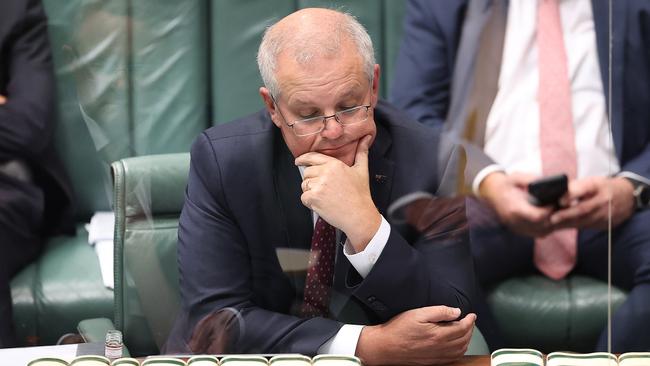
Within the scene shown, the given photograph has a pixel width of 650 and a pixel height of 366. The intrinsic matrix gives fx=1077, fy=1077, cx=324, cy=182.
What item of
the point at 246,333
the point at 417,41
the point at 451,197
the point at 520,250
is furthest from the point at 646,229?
the point at 246,333

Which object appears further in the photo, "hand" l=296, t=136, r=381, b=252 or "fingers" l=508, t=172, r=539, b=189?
"fingers" l=508, t=172, r=539, b=189

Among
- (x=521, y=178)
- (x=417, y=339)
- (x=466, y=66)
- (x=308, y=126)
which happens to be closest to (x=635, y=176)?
(x=521, y=178)

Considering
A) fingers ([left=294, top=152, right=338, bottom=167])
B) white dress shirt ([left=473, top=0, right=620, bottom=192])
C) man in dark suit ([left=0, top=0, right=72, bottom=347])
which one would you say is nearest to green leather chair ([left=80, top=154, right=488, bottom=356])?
man in dark suit ([left=0, top=0, right=72, bottom=347])

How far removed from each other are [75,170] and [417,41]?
0.59 m

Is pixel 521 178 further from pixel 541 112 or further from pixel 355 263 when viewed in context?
pixel 355 263

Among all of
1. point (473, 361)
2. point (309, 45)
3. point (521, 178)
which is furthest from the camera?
point (521, 178)

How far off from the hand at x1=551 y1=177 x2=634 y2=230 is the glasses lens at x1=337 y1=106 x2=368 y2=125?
0.40m

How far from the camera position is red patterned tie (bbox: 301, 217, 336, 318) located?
5.59 ft

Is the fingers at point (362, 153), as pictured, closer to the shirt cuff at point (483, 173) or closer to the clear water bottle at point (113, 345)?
the shirt cuff at point (483, 173)

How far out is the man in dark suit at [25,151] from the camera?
1679 mm

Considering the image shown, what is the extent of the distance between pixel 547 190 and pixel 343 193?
374 mm

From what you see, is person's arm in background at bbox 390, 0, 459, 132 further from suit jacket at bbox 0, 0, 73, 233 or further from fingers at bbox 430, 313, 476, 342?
suit jacket at bbox 0, 0, 73, 233

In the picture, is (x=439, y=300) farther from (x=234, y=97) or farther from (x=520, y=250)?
(x=234, y=97)

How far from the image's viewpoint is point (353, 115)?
162 centimetres
